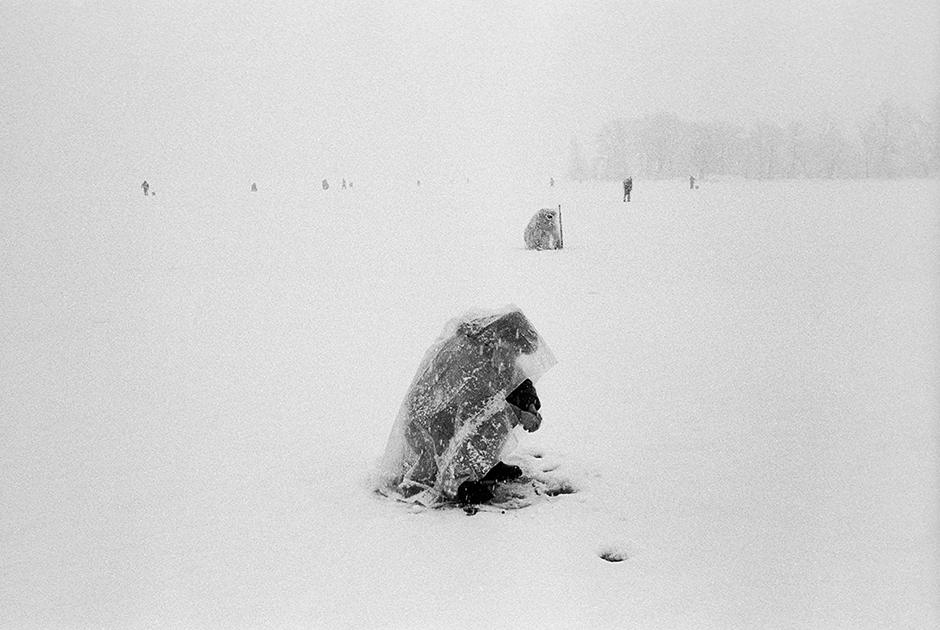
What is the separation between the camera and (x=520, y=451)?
19.9 feet

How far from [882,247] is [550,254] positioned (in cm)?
798

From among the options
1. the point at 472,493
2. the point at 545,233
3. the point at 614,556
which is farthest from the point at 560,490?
the point at 545,233

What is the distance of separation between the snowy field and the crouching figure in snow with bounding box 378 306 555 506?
0.98ft

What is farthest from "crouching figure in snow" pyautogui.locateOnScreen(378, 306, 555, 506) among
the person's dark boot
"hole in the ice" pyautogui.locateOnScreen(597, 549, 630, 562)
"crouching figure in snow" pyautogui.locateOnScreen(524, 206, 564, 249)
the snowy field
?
"crouching figure in snow" pyautogui.locateOnScreen(524, 206, 564, 249)

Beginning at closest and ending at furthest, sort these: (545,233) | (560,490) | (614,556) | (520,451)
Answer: (614,556) < (560,490) < (520,451) < (545,233)

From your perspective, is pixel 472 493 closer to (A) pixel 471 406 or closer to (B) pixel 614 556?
(A) pixel 471 406

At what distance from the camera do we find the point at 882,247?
17094 mm

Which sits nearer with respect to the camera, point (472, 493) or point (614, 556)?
point (614, 556)

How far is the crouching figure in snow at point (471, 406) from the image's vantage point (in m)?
4.82

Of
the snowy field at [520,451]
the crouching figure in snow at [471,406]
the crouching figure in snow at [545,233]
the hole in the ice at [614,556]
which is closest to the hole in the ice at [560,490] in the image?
the snowy field at [520,451]

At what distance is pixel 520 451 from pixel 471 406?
141 cm

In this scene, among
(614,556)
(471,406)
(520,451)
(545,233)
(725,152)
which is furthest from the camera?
(725,152)

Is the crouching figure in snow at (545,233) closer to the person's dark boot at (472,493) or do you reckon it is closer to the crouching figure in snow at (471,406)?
the crouching figure in snow at (471,406)

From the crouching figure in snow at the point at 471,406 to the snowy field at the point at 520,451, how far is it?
0.98 feet
